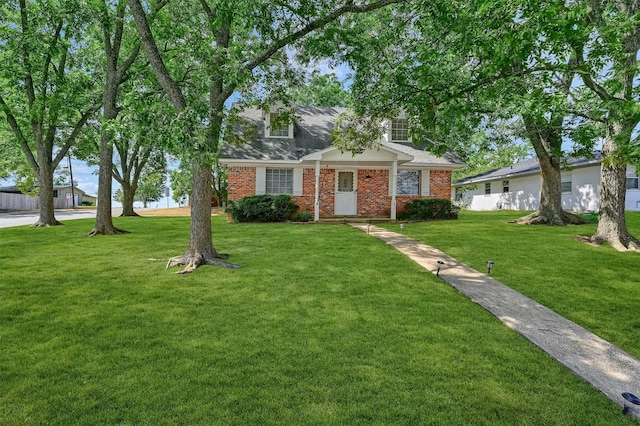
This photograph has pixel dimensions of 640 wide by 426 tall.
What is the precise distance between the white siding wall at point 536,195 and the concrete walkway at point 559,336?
18.2 metres

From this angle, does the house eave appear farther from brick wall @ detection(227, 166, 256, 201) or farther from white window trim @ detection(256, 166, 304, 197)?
brick wall @ detection(227, 166, 256, 201)

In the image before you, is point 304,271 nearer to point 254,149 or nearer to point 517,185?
point 254,149

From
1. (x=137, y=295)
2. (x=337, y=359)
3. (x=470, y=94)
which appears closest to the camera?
(x=337, y=359)

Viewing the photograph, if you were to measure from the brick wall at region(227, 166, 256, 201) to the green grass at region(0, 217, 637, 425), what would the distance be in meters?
9.47

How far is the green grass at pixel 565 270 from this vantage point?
16.4ft

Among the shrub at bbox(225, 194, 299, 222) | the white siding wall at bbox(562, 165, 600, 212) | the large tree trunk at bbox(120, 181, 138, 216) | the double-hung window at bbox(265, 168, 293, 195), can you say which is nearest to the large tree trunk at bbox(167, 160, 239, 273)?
the shrub at bbox(225, 194, 299, 222)

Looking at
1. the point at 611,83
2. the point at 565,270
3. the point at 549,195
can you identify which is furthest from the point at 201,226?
the point at 549,195

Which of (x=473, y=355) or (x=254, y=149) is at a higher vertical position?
(x=254, y=149)

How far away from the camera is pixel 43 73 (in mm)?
14742

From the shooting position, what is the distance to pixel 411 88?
7.46 metres

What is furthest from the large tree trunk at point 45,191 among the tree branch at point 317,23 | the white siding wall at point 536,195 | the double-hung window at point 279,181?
the white siding wall at point 536,195

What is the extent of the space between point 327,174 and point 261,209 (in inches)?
150

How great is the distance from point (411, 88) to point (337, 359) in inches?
237

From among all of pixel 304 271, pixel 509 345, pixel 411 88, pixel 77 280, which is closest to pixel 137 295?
pixel 77 280
